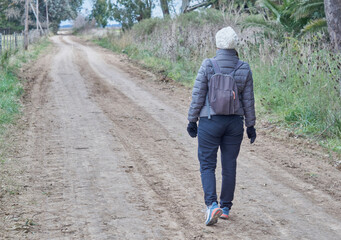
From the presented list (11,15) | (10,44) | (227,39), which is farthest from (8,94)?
(11,15)

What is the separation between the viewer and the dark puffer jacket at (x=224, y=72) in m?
4.55

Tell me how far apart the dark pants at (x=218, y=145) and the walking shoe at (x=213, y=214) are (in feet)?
0.23

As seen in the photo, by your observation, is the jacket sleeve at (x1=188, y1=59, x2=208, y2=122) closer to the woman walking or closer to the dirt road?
the woman walking

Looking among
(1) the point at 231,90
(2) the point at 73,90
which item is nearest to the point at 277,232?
(1) the point at 231,90

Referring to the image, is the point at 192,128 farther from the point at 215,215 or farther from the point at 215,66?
the point at 215,215

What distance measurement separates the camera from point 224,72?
179 inches

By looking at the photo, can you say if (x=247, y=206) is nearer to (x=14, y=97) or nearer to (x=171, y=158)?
(x=171, y=158)

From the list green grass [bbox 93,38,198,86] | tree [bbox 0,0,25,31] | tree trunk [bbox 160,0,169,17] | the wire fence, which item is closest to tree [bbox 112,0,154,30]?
tree trunk [bbox 160,0,169,17]

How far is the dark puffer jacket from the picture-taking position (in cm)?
455

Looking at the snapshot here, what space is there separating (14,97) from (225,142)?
8973 millimetres

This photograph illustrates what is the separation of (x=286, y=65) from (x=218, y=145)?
7.34 meters

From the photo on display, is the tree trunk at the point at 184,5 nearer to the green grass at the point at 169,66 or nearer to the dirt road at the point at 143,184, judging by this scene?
the green grass at the point at 169,66

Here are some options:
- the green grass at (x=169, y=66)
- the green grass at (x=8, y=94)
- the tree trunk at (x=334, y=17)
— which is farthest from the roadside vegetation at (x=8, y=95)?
the tree trunk at (x=334, y=17)

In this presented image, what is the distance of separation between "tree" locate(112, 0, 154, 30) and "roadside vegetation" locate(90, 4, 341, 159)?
15034mm
